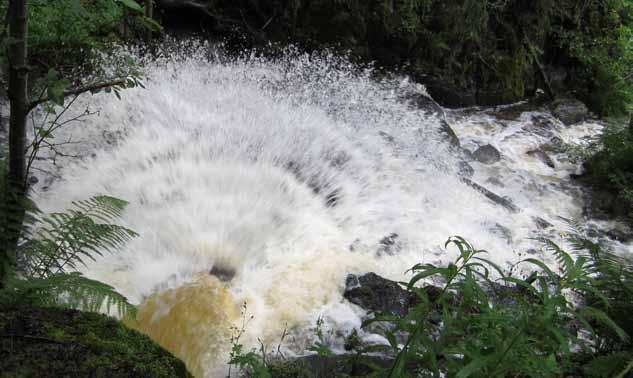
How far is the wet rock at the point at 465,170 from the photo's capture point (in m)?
7.19

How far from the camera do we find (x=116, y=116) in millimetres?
6242

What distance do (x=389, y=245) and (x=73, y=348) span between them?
379 cm

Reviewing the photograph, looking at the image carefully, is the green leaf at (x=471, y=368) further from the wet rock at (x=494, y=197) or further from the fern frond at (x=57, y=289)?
the wet rock at (x=494, y=197)

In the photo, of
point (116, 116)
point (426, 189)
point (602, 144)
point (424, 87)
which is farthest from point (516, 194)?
point (116, 116)

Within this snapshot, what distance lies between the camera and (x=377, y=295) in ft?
14.3

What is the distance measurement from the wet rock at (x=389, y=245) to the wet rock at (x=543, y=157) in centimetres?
417

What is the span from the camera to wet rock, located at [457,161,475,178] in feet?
23.6

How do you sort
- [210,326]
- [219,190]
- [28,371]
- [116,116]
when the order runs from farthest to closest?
[116,116]
[219,190]
[210,326]
[28,371]

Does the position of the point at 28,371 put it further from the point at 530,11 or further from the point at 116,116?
the point at 530,11

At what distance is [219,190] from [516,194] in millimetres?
4272

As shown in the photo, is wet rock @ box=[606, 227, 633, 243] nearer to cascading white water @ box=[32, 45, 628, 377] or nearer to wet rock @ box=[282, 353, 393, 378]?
cascading white water @ box=[32, 45, 628, 377]

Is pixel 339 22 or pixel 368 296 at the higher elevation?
pixel 339 22

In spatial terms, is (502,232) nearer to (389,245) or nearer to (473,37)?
(389,245)

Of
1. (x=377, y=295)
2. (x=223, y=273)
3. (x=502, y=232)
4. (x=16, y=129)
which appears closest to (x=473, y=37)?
(x=502, y=232)
